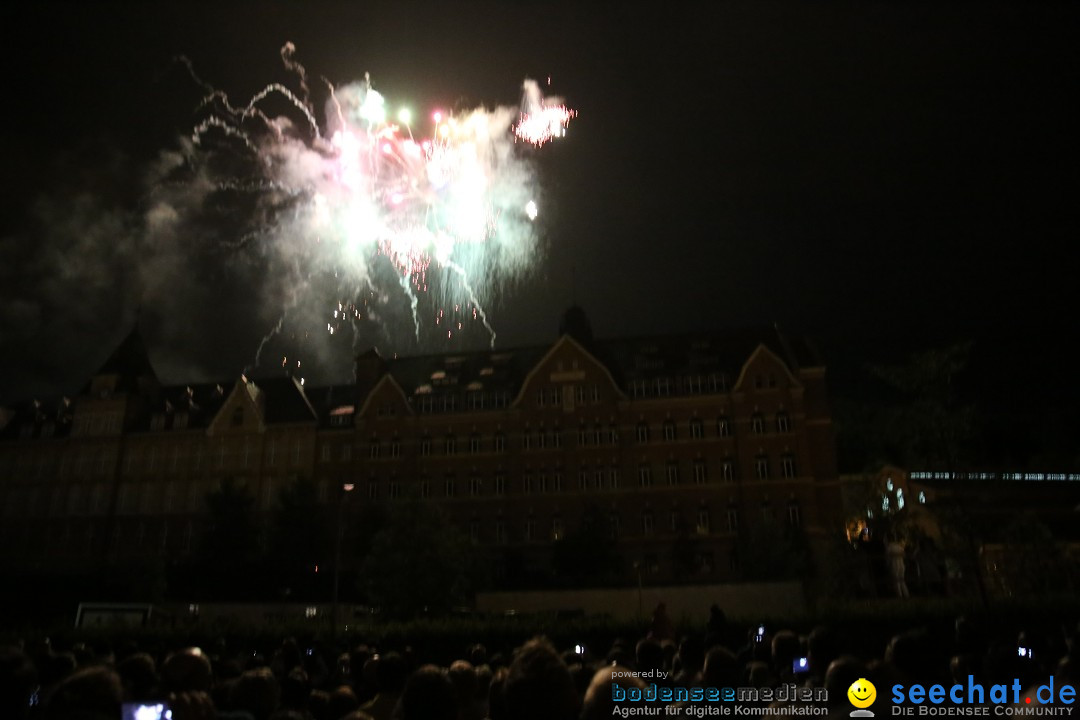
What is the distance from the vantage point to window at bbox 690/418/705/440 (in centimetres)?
5672

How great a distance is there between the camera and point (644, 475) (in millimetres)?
56688

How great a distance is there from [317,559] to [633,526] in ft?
74.1

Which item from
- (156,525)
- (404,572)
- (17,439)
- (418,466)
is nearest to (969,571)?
(404,572)

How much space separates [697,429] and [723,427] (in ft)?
6.08

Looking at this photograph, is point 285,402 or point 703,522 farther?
point 285,402

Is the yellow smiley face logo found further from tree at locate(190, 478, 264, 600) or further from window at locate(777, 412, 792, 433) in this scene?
tree at locate(190, 478, 264, 600)

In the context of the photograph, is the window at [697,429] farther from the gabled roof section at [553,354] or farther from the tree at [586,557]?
the tree at [586,557]

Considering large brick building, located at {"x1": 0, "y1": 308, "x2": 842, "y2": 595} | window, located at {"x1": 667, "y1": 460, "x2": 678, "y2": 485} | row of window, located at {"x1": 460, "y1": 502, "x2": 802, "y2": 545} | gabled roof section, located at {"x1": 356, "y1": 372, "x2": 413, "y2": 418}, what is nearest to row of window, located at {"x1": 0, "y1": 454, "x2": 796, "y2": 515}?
window, located at {"x1": 667, "y1": 460, "x2": 678, "y2": 485}

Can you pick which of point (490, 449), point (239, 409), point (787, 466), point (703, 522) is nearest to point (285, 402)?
point (239, 409)

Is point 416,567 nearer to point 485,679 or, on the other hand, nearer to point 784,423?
point 784,423

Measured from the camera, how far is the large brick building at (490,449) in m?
54.9

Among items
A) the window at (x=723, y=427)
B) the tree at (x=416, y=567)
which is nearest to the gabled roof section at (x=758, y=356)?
the window at (x=723, y=427)

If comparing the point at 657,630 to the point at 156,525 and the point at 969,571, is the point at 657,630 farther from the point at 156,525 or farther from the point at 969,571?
the point at 156,525

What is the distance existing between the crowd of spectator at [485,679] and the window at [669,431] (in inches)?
1743
